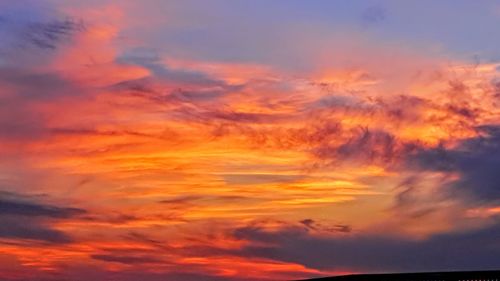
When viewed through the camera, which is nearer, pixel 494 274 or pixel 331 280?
pixel 494 274

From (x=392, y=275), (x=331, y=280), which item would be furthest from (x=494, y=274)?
(x=331, y=280)

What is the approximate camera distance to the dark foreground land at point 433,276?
116 feet

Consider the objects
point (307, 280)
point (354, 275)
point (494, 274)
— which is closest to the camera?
point (494, 274)

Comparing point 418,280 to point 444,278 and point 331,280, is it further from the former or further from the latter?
point 331,280

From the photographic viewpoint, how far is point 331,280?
39156 millimetres

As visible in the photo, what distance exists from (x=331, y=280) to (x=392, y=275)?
305cm

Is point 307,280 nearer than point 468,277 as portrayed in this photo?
Result: No

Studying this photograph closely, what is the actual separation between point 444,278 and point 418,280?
113 centimetres

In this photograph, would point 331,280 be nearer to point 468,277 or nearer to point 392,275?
point 392,275

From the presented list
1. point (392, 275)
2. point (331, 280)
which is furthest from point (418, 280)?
point (331, 280)

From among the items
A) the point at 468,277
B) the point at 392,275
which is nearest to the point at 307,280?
the point at 392,275

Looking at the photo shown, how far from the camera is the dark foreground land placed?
3547 centimetres

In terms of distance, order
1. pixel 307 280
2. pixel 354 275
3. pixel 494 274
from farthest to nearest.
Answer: pixel 307 280 < pixel 354 275 < pixel 494 274

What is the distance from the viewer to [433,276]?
37.0 m
